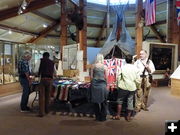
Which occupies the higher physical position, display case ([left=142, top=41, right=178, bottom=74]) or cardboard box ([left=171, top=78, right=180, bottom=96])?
display case ([left=142, top=41, right=178, bottom=74])

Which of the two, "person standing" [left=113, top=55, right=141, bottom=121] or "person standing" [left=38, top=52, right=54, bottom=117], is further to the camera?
"person standing" [left=38, top=52, right=54, bottom=117]

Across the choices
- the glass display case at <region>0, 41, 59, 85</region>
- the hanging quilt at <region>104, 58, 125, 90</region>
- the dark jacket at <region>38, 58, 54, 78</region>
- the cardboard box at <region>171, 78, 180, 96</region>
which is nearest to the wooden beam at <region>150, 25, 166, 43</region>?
the cardboard box at <region>171, 78, 180, 96</region>

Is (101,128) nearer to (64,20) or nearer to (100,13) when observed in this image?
(64,20)

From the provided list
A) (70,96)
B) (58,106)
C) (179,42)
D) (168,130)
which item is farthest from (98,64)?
(179,42)

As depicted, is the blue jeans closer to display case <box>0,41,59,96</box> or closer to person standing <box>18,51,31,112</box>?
person standing <box>18,51,31,112</box>

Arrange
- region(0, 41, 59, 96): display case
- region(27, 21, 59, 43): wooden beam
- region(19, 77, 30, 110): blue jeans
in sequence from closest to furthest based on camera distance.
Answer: region(19, 77, 30, 110): blue jeans < region(0, 41, 59, 96): display case < region(27, 21, 59, 43): wooden beam

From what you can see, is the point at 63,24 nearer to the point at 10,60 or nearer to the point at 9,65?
the point at 10,60

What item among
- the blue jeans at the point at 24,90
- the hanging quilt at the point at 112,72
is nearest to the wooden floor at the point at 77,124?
the blue jeans at the point at 24,90

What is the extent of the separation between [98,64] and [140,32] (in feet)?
17.0

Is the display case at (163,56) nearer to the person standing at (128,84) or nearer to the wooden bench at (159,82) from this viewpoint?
the wooden bench at (159,82)

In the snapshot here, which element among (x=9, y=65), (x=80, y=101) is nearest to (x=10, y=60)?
(x=9, y=65)

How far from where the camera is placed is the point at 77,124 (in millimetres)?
3988

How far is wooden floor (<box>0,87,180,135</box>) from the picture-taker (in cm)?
358

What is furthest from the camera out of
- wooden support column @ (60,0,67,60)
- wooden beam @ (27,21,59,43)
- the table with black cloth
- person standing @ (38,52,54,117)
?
wooden beam @ (27,21,59,43)
